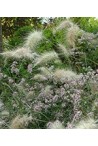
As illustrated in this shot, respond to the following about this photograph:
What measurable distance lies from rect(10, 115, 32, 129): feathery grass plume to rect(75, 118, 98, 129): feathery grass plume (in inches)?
11.5

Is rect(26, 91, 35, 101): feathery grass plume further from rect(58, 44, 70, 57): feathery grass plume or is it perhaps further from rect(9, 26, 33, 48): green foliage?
rect(9, 26, 33, 48): green foliage

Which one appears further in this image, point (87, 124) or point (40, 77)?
point (40, 77)

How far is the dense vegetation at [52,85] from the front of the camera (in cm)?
294

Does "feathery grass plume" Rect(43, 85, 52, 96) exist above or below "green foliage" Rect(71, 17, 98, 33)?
below

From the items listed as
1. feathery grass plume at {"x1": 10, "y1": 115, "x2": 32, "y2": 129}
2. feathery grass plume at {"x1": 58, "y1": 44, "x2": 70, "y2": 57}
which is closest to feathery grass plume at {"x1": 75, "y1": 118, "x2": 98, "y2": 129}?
feathery grass plume at {"x1": 10, "y1": 115, "x2": 32, "y2": 129}

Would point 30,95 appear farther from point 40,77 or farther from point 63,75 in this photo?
point 63,75

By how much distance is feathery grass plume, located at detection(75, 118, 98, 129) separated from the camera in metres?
2.60

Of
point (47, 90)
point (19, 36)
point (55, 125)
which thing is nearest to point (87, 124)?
point (55, 125)

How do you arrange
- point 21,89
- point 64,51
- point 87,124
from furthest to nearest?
point 64,51 < point 21,89 < point 87,124

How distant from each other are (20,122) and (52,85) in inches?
23.2

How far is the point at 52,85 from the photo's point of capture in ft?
10.7
